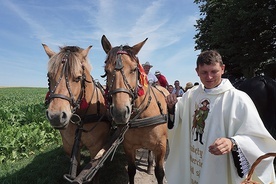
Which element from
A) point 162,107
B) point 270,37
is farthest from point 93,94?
point 270,37

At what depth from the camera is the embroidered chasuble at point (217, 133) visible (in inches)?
68.1

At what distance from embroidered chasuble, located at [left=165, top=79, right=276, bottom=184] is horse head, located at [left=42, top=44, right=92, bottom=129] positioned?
1157 mm

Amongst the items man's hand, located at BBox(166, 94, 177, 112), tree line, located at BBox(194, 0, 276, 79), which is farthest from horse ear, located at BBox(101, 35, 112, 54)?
tree line, located at BBox(194, 0, 276, 79)

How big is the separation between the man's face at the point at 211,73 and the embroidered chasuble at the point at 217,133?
0.06 meters

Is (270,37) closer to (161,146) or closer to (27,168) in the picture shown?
(161,146)

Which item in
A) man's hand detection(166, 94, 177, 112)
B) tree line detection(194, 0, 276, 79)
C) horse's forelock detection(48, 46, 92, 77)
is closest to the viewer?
man's hand detection(166, 94, 177, 112)

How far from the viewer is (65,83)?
8.39ft

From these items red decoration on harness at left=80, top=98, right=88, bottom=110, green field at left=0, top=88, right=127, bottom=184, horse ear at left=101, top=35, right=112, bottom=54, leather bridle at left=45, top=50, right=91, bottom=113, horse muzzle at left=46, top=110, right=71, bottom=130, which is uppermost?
horse ear at left=101, top=35, right=112, bottom=54

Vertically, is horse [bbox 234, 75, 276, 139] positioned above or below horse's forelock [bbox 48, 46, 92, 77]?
below

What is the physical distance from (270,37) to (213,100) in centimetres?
1530

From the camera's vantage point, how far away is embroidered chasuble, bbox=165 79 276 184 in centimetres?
173

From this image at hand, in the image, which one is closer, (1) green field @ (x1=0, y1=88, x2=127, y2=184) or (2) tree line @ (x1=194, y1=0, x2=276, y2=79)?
Answer: (1) green field @ (x1=0, y1=88, x2=127, y2=184)

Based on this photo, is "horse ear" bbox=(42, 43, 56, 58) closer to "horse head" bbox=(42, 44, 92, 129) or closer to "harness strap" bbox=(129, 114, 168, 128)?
"horse head" bbox=(42, 44, 92, 129)

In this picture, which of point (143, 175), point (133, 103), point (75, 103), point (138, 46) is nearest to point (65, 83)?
point (75, 103)
